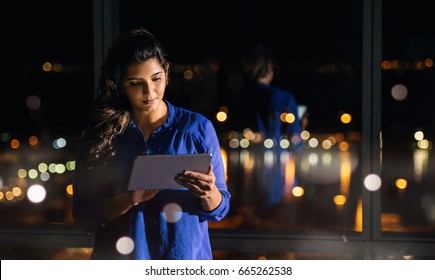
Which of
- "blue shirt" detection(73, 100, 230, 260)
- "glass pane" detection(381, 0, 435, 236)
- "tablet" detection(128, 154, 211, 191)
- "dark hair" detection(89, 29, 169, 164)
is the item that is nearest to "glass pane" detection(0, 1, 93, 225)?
"dark hair" detection(89, 29, 169, 164)

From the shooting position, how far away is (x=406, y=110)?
19.7 meters

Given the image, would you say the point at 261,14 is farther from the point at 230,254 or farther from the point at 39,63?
the point at 230,254

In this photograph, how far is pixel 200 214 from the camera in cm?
318

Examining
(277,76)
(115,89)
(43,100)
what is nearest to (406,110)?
(277,76)

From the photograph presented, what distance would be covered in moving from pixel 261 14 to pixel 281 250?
883 cm

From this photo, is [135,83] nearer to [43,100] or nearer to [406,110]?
[43,100]

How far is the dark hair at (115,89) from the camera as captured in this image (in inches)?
124

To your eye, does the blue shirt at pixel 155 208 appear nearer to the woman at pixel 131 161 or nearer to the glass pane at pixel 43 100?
the woman at pixel 131 161

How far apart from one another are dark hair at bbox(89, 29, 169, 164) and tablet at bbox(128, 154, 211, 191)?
0.22 meters

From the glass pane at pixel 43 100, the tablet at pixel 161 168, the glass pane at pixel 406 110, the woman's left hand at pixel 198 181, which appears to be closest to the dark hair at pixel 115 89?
the tablet at pixel 161 168

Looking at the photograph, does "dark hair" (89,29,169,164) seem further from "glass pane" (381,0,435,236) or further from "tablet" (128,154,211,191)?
"glass pane" (381,0,435,236)

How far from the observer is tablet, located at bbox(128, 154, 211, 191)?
2965 millimetres

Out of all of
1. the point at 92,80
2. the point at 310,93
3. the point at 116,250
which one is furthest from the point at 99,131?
the point at 310,93
